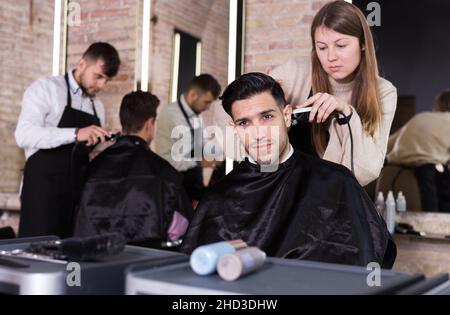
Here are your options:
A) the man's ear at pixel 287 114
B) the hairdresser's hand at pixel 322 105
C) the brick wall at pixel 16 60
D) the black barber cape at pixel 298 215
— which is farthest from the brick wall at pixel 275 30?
the brick wall at pixel 16 60

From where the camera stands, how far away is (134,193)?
9.53 ft

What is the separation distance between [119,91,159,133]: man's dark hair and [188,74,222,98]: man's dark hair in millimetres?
581

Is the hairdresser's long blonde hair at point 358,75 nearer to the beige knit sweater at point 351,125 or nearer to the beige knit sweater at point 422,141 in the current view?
the beige knit sweater at point 351,125

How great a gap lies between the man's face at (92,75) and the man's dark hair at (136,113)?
24 centimetres

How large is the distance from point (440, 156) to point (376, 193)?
1.29 feet

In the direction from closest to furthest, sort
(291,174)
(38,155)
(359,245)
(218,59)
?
(359,245), (291,174), (38,155), (218,59)

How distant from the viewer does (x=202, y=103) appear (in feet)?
11.9

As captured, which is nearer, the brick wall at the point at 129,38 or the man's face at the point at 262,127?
the man's face at the point at 262,127

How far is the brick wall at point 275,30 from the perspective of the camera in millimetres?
3297

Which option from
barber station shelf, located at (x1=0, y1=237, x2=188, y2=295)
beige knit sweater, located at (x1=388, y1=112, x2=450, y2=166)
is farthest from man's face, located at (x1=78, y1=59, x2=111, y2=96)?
barber station shelf, located at (x1=0, y1=237, x2=188, y2=295)

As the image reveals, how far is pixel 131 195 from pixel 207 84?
107 cm

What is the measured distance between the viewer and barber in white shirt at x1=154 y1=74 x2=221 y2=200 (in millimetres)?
3578
